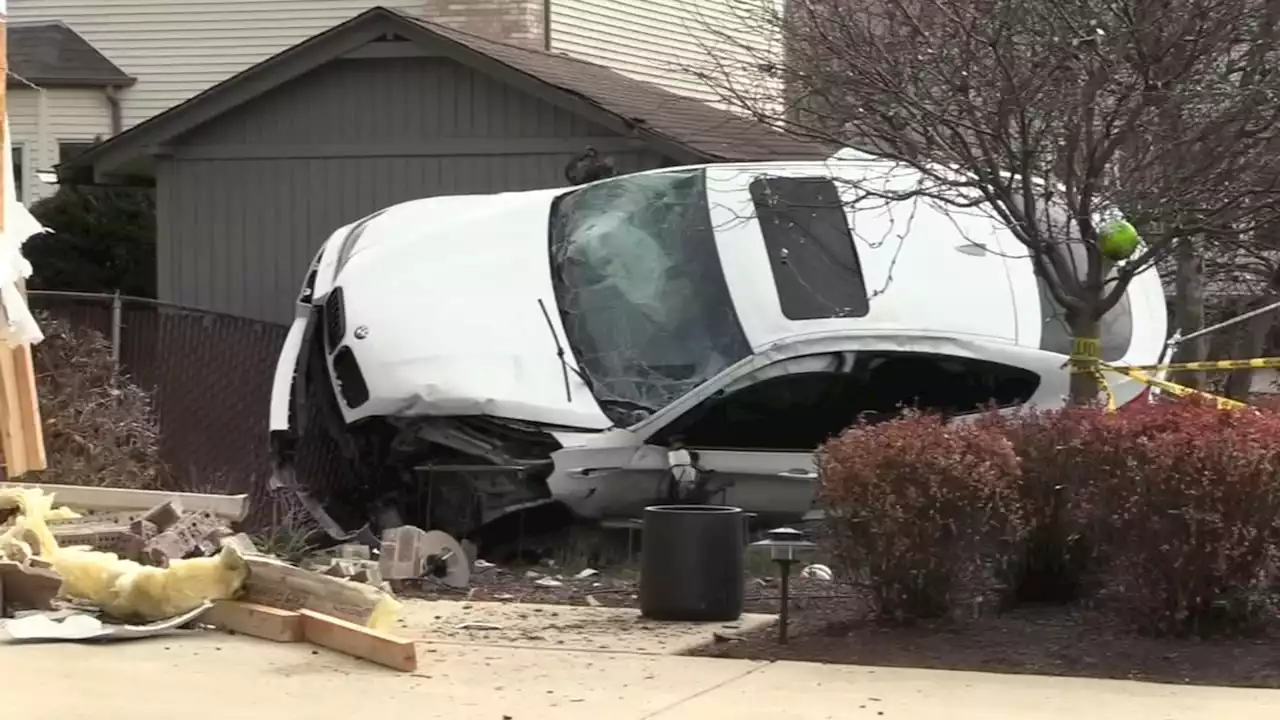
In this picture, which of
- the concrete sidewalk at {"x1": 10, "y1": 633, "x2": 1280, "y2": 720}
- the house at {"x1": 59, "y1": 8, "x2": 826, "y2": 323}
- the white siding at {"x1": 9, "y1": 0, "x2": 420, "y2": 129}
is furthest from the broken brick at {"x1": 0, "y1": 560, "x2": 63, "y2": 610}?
the white siding at {"x1": 9, "y1": 0, "x2": 420, "y2": 129}

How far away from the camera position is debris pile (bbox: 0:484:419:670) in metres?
7.78

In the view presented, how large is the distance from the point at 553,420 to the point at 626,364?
0.67 m

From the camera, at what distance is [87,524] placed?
31.6ft

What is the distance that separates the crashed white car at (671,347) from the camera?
34.3 feet

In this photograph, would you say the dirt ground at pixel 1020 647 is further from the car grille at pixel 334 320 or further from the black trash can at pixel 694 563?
the car grille at pixel 334 320

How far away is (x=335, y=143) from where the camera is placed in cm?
1589

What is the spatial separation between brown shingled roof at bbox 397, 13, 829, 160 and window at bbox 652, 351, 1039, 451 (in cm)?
371

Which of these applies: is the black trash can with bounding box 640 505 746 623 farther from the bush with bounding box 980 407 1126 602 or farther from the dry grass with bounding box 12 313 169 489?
the dry grass with bounding box 12 313 169 489

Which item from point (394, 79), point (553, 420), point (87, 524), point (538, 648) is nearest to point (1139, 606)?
point (538, 648)

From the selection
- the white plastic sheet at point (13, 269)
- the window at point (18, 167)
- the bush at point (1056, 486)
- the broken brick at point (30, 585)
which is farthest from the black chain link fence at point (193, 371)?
the window at point (18, 167)

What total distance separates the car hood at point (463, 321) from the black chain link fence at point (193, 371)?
8.06 feet

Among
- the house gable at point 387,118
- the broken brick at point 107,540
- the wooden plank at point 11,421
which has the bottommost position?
the broken brick at point 107,540

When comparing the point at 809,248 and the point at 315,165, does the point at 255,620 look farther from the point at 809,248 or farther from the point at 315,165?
the point at 315,165

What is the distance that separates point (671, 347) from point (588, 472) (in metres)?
1.03
